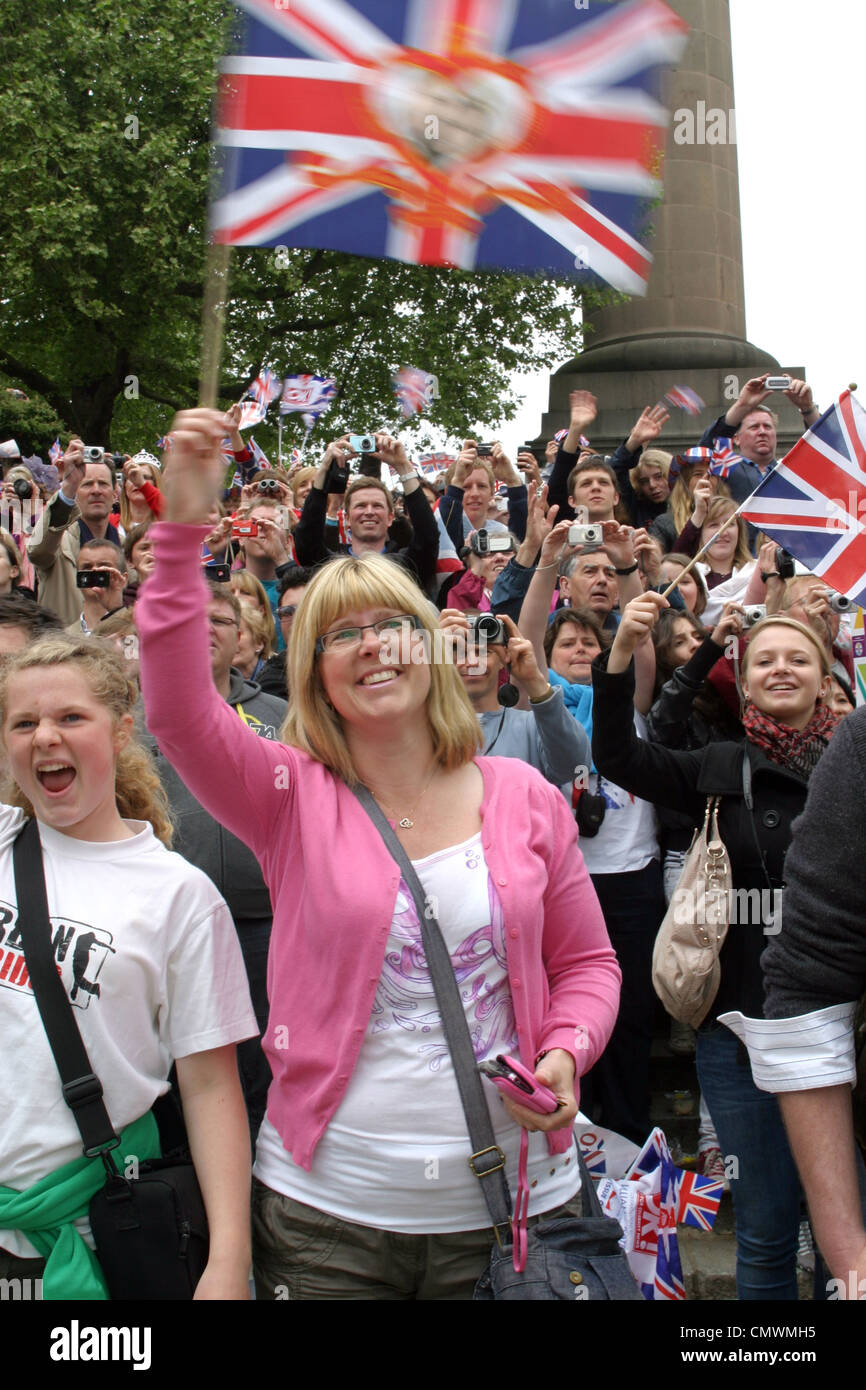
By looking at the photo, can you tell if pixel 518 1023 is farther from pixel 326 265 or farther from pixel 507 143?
pixel 326 265

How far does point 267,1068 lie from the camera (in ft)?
10.9

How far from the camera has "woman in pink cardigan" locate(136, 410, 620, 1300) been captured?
225 centimetres

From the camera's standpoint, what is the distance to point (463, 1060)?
89.6 inches

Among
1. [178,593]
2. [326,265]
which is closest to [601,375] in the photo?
[326,265]

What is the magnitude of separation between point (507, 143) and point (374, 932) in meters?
1.84

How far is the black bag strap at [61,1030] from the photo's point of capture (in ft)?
7.38

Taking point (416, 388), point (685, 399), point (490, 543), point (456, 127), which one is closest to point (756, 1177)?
point (456, 127)

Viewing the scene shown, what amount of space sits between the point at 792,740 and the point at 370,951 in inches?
71.7

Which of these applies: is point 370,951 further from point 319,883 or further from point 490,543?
point 490,543

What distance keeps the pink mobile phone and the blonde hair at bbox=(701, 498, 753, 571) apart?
17.7ft

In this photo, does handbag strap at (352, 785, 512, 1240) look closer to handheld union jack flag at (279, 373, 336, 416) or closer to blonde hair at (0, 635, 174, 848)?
blonde hair at (0, 635, 174, 848)

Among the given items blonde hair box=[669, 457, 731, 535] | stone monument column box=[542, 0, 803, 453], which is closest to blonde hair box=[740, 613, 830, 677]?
blonde hair box=[669, 457, 731, 535]

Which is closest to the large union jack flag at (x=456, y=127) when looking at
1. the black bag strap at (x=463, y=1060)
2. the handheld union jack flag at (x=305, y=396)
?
the black bag strap at (x=463, y=1060)

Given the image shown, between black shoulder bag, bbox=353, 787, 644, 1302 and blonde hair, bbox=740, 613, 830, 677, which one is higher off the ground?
blonde hair, bbox=740, 613, 830, 677
